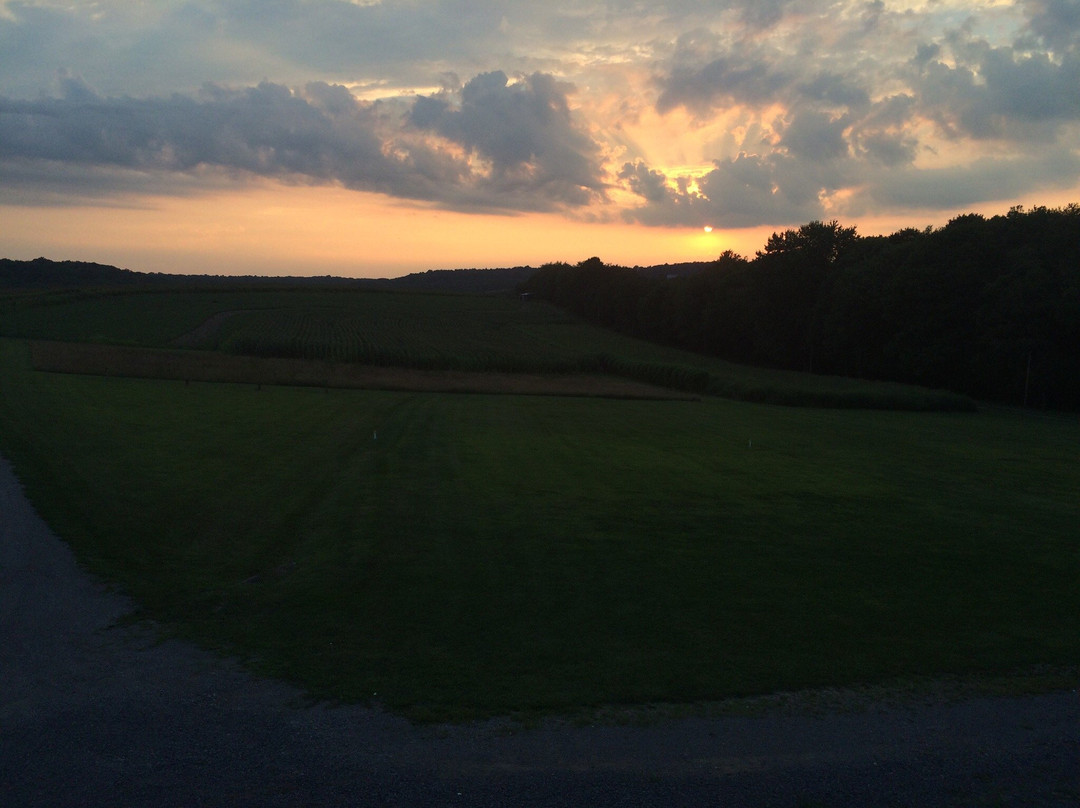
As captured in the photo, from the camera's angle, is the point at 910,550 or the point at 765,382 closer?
the point at 910,550

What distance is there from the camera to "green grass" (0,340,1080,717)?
9.65m

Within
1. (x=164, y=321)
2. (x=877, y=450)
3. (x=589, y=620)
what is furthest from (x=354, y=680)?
(x=164, y=321)

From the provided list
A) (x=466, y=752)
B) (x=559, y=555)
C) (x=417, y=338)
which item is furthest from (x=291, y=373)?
(x=466, y=752)

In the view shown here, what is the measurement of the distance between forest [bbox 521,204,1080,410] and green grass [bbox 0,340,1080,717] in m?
23.7

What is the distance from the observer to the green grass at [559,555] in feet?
31.7

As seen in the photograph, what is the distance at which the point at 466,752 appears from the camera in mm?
7414

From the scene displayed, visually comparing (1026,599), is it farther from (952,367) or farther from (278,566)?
(952,367)

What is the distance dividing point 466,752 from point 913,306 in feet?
195

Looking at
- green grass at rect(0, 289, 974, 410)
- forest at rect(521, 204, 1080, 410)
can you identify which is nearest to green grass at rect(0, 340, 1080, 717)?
forest at rect(521, 204, 1080, 410)

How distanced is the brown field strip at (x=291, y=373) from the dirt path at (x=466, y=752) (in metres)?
43.3

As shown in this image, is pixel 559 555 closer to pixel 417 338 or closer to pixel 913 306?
pixel 913 306

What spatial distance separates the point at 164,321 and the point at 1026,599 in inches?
3396

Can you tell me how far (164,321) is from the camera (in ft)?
275

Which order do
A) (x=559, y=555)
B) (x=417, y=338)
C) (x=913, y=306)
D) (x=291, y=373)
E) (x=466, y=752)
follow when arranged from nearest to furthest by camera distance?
1. (x=466, y=752)
2. (x=559, y=555)
3. (x=291, y=373)
4. (x=913, y=306)
5. (x=417, y=338)
